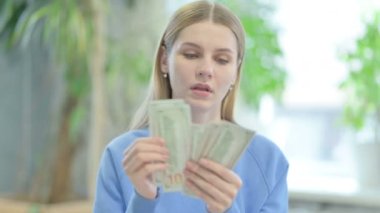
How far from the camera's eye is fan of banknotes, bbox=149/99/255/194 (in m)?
1.09

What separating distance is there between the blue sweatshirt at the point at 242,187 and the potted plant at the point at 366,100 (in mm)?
1722

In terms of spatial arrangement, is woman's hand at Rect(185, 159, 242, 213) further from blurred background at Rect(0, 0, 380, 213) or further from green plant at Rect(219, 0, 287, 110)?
green plant at Rect(219, 0, 287, 110)

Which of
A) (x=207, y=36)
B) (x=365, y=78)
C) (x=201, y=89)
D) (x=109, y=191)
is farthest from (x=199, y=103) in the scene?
(x=365, y=78)

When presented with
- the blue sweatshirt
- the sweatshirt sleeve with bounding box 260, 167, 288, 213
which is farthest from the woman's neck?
the sweatshirt sleeve with bounding box 260, 167, 288, 213

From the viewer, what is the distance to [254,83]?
3.22m

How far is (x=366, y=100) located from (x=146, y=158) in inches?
83.8

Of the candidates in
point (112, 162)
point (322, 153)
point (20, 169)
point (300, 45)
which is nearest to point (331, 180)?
point (322, 153)

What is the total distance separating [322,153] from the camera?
11.5ft

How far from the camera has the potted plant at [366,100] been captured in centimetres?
296

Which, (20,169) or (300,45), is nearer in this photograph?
(300,45)

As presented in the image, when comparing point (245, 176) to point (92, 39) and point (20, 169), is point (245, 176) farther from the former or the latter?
point (20, 169)

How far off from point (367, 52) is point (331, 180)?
30.0 inches

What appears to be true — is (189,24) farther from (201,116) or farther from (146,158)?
(146,158)

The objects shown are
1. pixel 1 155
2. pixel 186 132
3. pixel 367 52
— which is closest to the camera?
pixel 186 132
